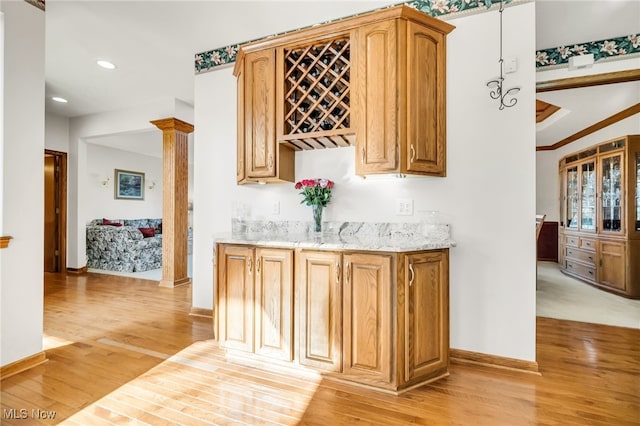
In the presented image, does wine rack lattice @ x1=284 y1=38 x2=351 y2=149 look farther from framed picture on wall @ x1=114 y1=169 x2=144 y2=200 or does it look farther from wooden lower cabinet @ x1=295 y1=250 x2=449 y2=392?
framed picture on wall @ x1=114 y1=169 x2=144 y2=200

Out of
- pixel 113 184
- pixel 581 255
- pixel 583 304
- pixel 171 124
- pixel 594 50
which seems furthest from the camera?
pixel 113 184

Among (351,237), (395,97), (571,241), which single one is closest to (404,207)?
(351,237)

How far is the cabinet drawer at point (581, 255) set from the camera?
207 inches

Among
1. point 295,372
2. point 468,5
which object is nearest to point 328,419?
point 295,372

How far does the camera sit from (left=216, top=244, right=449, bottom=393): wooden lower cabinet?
1994 millimetres

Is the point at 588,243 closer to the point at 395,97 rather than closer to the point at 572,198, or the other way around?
the point at 572,198

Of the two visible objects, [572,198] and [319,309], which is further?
[572,198]

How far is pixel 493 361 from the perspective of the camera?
2.41m

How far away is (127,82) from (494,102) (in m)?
4.32

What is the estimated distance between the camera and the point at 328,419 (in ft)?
5.81

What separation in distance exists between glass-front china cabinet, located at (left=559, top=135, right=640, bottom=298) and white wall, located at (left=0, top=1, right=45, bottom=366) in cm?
645

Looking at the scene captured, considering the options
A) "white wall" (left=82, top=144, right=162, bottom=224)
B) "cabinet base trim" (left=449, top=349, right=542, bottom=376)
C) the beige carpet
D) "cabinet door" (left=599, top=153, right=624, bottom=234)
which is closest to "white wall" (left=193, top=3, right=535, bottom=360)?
"cabinet base trim" (left=449, top=349, right=542, bottom=376)

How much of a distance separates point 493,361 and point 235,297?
193cm

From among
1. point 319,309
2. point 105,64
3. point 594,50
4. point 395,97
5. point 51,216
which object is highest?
point 105,64
